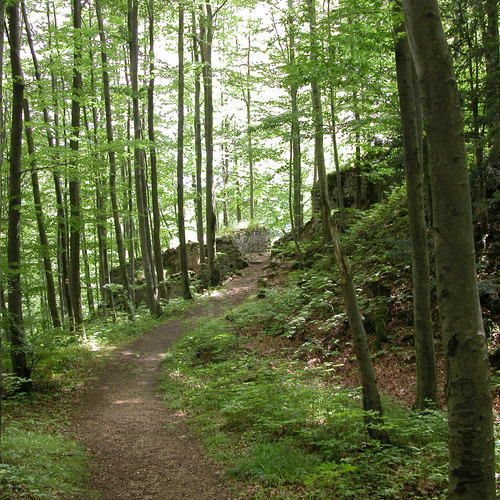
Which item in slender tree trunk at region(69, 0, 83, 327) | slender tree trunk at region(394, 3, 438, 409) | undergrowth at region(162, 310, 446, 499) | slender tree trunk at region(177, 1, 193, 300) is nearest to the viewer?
undergrowth at region(162, 310, 446, 499)

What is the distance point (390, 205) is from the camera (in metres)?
14.9

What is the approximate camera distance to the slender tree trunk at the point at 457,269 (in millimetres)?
2588

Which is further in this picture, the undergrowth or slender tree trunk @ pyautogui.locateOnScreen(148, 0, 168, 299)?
slender tree trunk @ pyautogui.locateOnScreen(148, 0, 168, 299)

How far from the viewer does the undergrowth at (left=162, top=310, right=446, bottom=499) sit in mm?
4379

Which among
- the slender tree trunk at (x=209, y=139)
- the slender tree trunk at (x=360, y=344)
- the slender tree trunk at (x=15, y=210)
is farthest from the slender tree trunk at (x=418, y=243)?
the slender tree trunk at (x=209, y=139)

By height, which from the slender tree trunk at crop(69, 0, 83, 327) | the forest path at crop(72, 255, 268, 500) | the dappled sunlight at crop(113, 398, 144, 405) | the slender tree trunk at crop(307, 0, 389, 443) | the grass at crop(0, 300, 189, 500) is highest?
the slender tree trunk at crop(69, 0, 83, 327)

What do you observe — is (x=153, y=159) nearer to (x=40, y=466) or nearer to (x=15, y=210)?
(x=15, y=210)

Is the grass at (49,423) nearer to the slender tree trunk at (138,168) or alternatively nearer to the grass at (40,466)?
the grass at (40,466)

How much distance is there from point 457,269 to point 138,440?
19.6ft

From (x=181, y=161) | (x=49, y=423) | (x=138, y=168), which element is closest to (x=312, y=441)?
(x=49, y=423)

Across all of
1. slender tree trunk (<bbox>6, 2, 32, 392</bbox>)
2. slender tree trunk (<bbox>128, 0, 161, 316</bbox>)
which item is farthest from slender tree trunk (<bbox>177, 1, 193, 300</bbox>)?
slender tree trunk (<bbox>6, 2, 32, 392</bbox>)

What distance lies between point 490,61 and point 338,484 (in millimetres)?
8485

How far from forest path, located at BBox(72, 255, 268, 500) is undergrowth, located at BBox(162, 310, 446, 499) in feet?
1.13

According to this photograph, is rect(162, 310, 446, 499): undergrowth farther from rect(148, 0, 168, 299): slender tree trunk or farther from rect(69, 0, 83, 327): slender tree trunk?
rect(148, 0, 168, 299): slender tree trunk
